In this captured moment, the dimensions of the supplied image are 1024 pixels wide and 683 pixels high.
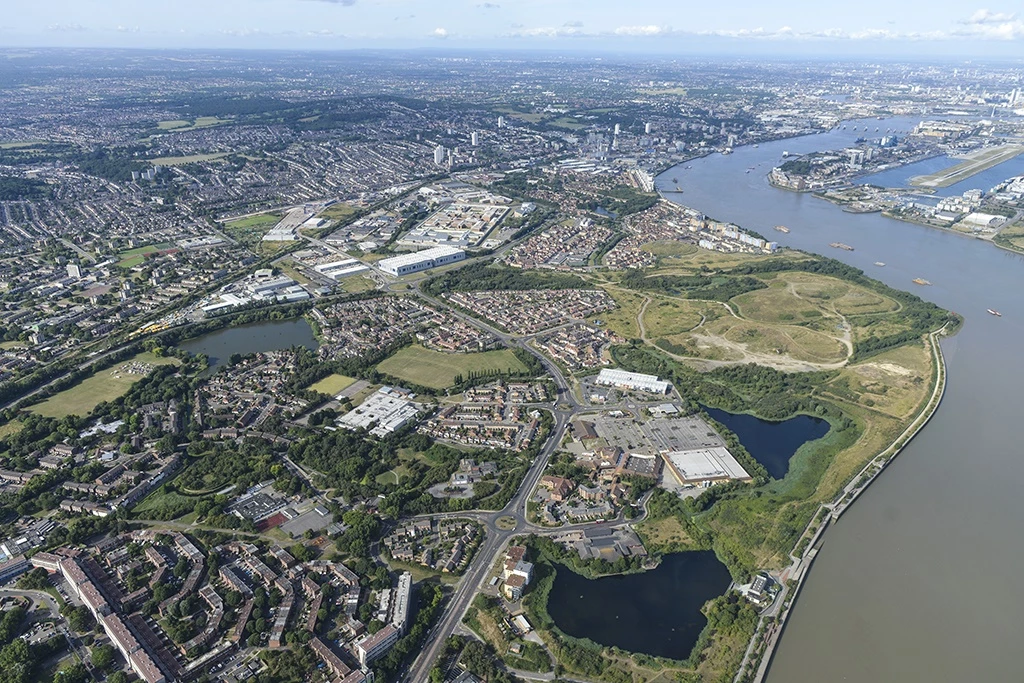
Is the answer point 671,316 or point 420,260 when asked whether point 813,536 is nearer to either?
point 671,316

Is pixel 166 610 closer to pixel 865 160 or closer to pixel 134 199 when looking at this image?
pixel 134 199

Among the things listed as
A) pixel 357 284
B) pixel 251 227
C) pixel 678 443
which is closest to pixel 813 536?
pixel 678 443

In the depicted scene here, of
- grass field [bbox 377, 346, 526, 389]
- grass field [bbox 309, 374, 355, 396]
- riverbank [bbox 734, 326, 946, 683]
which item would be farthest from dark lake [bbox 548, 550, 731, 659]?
grass field [bbox 309, 374, 355, 396]

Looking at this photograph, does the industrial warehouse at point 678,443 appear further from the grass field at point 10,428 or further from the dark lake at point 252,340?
the grass field at point 10,428

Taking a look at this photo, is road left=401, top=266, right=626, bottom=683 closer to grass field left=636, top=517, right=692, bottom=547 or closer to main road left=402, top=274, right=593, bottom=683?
main road left=402, top=274, right=593, bottom=683

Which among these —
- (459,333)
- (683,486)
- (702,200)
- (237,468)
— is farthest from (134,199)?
(683,486)

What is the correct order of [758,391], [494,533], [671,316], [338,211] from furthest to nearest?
[338,211]
[671,316]
[758,391]
[494,533]
